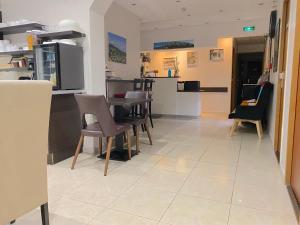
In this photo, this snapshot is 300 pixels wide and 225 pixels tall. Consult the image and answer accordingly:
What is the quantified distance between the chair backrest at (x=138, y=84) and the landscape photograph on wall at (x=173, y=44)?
1.94m

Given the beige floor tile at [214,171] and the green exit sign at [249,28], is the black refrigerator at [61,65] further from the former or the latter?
the green exit sign at [249,28]

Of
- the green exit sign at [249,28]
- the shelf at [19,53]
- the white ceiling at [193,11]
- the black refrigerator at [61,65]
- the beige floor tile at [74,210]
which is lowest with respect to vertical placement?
the beige floor tile at [74,210]

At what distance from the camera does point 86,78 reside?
3.35 metres

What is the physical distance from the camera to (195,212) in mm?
1826

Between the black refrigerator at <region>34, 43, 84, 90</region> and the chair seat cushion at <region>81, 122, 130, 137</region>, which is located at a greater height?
the black refrigerator at <region>34, 43, 84, 90</region>

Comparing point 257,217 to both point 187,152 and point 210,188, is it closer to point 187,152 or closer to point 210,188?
point 210,188

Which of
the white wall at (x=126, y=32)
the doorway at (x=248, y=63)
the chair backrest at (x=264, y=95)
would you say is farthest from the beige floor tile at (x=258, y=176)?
the doorway at (x=248, y=63)

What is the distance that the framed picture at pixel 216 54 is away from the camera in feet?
24.9

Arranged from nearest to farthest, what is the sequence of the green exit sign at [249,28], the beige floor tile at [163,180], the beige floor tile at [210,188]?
1. the beige floor tile at [210,188]
2. the beige floor tile at [163,180]
3. the green exit sign at [249,28]

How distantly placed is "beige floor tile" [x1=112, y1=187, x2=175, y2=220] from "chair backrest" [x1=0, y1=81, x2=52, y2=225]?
28.7 inches

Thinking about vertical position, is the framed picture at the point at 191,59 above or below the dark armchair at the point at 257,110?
above

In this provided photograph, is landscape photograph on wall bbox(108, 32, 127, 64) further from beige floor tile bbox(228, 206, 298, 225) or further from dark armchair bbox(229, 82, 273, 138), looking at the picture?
beige floor tile bbox(228, 206, 298, 225)

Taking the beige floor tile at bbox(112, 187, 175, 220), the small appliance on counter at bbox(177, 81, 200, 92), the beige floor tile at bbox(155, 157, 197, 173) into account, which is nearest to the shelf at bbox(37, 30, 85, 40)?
the beige floor tile at bbox(155, 157, 197, 173)

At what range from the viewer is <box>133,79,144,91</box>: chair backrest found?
5.53m
